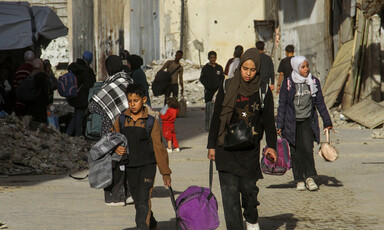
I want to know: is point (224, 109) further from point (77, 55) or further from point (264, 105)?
point (77, 55)

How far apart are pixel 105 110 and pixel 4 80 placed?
713cm

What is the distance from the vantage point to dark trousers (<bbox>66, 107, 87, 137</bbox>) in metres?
13.9

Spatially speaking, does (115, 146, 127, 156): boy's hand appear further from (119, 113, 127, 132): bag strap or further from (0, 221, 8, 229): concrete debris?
(0, 221, 8, 229): concrete debris

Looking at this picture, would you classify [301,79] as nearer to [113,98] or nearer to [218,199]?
[218,199]

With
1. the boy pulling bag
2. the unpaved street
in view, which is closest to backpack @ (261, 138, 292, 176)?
the unpaved street

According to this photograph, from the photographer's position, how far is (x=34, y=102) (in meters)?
13.4

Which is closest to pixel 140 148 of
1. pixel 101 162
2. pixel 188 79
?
pixel 101 162

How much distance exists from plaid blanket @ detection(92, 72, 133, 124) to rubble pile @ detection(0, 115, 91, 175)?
2934 millimetres

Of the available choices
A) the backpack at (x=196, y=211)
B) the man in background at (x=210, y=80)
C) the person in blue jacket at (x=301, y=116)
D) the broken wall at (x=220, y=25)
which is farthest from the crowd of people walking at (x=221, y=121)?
the broken wall at (x=220, y=25)

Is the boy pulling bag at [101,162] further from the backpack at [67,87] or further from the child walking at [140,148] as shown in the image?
the backpack at [67,87]

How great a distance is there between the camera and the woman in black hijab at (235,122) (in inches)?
234

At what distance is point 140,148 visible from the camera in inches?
249

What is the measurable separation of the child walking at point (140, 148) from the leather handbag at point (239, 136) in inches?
23.3

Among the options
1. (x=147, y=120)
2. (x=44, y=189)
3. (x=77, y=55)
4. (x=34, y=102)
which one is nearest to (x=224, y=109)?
(x=147, y=120)
